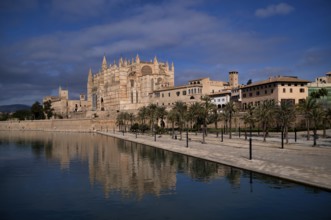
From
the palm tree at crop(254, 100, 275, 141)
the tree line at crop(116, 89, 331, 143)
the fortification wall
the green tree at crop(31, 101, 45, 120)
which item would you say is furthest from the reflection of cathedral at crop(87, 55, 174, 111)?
the palm tree at crop(254, 100, 275, 141)

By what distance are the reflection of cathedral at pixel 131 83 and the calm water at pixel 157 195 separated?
68.2 metres

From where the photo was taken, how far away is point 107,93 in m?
104

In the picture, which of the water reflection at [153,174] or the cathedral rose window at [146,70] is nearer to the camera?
the water reflection at [153,174]

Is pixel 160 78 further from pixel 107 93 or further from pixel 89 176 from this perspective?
pixel 89 176

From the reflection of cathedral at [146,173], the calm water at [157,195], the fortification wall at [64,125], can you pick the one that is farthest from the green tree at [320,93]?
the fortification wall at [64,125]

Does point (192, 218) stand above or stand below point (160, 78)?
below

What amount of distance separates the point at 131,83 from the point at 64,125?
22.5 metres

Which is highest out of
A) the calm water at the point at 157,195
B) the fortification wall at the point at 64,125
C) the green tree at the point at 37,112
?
the green tree at the point at 37,112

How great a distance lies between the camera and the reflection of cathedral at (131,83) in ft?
298

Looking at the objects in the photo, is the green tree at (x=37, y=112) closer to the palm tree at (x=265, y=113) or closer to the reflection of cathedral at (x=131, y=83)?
the reflection of cathedral at (x=131, y=83)

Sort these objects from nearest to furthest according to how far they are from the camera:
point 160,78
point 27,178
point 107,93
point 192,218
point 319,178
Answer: point 192,218 < point 319,178 < point 27,178 < point 160,78 < point 107,93

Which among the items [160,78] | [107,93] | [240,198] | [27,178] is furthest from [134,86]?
[240,198]

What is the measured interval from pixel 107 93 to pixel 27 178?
85914mm

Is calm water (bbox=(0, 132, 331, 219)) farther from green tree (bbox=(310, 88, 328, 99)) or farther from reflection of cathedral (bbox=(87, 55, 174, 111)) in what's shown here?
reflection of cathedral (bbox=(87, 55, 174, 111))
